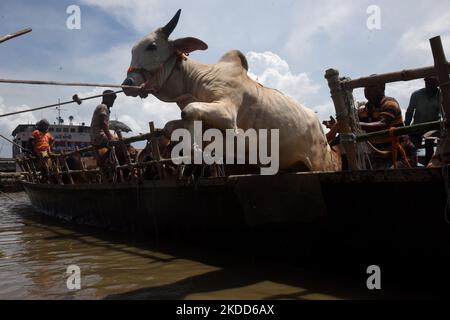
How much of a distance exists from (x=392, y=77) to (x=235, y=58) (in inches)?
77.0

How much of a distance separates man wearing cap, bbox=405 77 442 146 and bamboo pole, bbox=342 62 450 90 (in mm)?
2416

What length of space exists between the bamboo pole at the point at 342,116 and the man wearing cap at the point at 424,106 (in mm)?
2405

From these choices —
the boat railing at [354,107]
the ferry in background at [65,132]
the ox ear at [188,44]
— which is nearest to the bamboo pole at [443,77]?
the boat railing at [354,107]

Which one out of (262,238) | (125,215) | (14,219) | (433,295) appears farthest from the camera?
(14,219)

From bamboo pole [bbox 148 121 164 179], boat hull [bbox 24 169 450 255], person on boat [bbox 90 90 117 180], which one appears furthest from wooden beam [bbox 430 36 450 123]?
person on boat [bbox 90 90 117 180]

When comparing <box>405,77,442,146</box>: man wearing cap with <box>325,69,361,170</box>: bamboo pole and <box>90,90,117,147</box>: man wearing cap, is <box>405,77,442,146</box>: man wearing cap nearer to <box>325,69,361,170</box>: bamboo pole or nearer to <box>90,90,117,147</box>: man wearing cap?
<box>325,69,361,170</box>: bamboo pole

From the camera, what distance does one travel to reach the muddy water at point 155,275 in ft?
12.0

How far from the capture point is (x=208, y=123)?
13.7 ft

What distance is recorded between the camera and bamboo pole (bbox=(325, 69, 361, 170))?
3.85m

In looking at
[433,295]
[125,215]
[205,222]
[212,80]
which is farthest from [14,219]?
[433,295]

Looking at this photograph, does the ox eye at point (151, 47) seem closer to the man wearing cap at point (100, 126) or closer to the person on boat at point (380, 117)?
the person on boat at point (380, 117)

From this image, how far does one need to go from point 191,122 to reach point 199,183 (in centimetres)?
142

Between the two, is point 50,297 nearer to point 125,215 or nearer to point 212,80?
point 212,80

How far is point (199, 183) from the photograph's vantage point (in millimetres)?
5273
